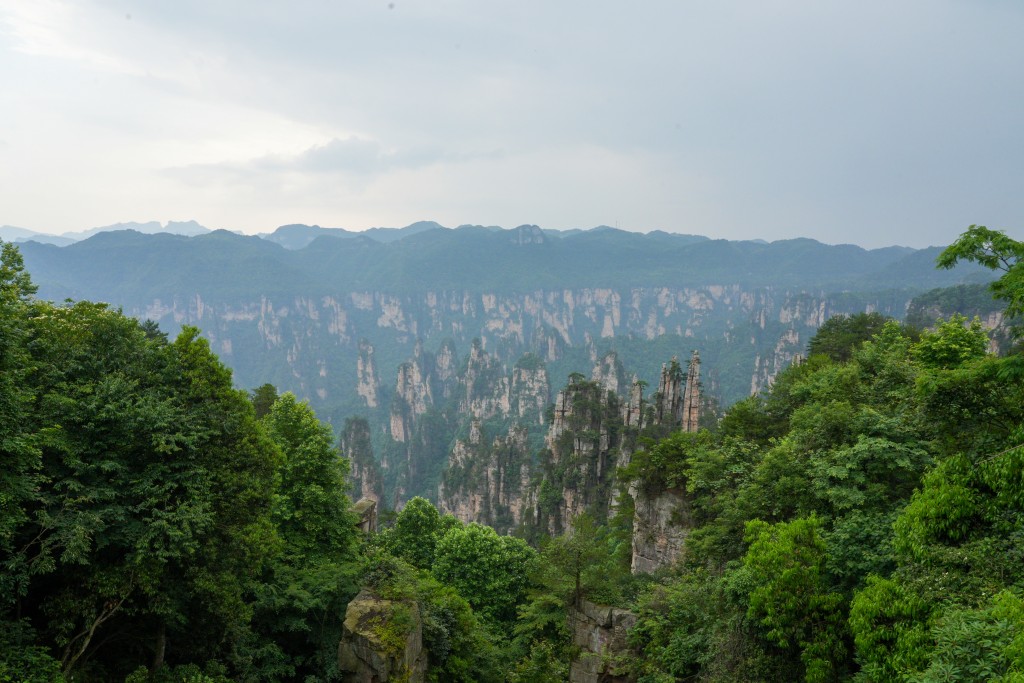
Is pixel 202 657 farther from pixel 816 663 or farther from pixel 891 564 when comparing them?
pixel 891 564

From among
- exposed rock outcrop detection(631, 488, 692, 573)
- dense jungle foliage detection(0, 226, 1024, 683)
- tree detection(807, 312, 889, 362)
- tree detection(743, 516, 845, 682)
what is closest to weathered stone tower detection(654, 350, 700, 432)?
tree detection(807, 312, 889, 362)

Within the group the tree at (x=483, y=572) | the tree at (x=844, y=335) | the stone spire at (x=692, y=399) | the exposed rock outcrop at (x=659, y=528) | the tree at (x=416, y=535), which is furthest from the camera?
the stone spire at (x=692, y=399)

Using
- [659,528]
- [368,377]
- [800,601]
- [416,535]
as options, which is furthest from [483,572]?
[368,377]

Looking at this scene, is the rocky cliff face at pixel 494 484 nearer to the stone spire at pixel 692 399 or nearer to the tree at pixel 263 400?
the stone spire at pixel 692 399

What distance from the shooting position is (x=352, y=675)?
1545 cm

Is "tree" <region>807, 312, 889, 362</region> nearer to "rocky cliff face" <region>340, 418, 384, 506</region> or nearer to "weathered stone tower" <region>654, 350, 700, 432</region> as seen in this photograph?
→ "weathered stone tower" <region>654, 350, 700, 432</region>

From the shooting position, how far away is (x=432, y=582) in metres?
19.2

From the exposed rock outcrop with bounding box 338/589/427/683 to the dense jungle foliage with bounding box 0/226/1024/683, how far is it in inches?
32.9

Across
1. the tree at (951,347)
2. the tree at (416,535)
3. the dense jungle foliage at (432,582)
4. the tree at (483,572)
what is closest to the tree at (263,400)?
the tree at (416,535)

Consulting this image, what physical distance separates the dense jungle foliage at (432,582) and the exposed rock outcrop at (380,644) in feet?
2.74

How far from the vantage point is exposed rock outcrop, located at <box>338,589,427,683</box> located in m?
15.0

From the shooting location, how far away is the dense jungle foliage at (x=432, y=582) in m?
9.13

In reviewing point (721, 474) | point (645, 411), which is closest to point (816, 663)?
point (721, 474)

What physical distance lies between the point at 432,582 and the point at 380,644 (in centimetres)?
421
